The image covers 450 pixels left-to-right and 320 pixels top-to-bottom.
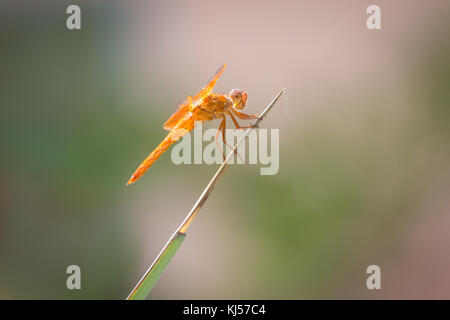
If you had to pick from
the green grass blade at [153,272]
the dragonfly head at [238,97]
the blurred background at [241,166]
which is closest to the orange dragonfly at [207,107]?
the dragonfly head at [238,97]

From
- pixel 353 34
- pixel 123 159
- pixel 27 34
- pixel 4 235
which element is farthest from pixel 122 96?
pixel 353 34

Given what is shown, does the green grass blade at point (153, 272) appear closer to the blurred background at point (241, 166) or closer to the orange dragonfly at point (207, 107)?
the orange dragonfly at point (207, 107)

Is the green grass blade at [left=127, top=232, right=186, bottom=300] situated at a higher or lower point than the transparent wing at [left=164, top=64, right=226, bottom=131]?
lower

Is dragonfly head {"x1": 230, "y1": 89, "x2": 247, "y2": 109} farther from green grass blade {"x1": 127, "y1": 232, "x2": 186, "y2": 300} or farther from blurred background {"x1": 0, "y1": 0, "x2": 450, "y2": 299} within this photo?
blurred background {"x1": 0, "y1": 0, "x2": 450, "y2": 299}

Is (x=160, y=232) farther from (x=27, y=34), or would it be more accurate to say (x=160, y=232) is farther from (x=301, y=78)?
(x=27, y=34)

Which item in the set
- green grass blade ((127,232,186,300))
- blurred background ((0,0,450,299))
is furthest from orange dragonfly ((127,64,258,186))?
blurred background ((0,0,450,299))

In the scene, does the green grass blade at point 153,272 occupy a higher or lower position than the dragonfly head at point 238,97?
lower
